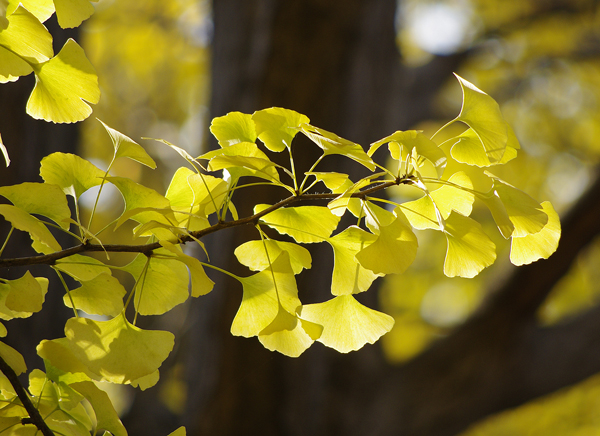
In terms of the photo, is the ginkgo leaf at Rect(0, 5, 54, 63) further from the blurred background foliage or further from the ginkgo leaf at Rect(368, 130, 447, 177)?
the blurred background foliage

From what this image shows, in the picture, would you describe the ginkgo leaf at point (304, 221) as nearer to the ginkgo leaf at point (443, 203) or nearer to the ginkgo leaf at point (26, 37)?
the ginkgo leaf at point (443, 203)

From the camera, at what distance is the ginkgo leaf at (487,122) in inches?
10.5

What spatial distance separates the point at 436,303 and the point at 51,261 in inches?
169

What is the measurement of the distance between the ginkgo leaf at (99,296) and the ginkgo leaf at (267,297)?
86 millimetres

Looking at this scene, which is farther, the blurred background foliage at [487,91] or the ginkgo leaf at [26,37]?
the blurred background foliage at [487,91]

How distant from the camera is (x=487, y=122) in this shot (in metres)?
0.27

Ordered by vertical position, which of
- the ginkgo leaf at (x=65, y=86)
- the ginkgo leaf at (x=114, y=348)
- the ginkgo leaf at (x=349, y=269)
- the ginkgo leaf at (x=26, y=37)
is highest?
the ginkgo leaf at (x=26, y=37)

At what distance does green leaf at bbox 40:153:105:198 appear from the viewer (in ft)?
→ 1.00

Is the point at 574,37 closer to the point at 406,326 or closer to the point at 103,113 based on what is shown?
the point at 406,326

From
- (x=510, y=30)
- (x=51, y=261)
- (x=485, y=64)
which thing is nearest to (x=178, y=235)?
(x=51, y=261)

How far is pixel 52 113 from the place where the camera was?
0.28 metres

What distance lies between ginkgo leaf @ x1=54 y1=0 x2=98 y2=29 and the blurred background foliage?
2294mm

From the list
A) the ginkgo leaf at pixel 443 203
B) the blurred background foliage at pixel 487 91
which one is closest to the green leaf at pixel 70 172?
the ginkgo leaf at pixel 443 203

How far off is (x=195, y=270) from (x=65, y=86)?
0.46 feet
